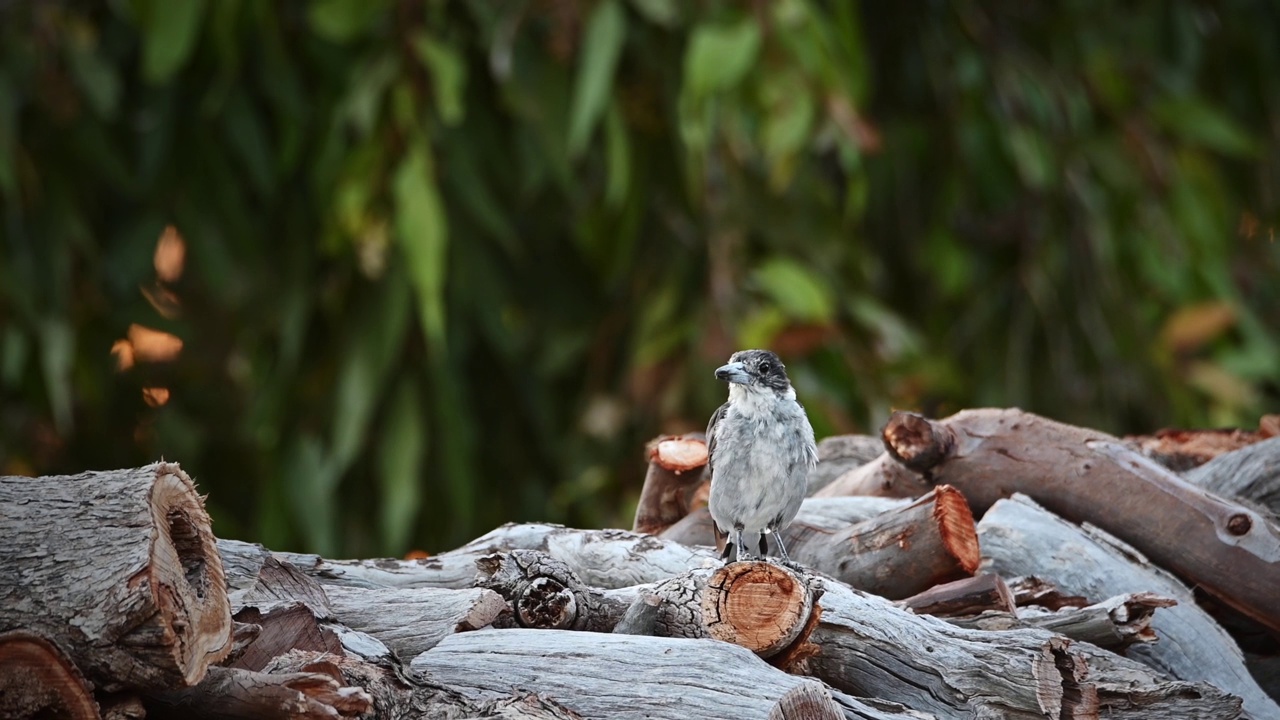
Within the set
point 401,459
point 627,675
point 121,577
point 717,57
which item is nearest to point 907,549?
point 627,675

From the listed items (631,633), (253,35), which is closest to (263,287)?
(253,35)

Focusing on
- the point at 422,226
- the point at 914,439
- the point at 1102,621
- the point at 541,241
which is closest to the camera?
the point at 1102,621

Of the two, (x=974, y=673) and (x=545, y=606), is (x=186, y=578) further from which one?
(x=974, y=673)

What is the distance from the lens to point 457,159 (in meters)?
5.79

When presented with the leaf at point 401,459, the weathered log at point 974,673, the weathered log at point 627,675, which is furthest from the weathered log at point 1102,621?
the leaf at point 401,459

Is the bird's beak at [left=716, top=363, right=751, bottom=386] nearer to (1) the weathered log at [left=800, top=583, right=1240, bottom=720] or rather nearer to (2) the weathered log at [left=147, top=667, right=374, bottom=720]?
(1) the weathered log at [left=800, top=583, right=1240, bottom=720]

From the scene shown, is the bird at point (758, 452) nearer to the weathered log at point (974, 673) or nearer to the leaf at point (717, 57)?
the weathered log at point (974, 673)

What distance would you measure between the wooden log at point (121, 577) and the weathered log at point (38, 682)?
38mm

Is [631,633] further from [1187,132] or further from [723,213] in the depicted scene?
[1187,132]

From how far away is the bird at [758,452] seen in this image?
3.06 m

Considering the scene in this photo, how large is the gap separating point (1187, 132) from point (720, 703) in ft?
17.3

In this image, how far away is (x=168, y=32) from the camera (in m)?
5.37

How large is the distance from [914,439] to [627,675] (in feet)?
4.12

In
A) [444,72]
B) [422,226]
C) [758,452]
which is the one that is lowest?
[758,452]
